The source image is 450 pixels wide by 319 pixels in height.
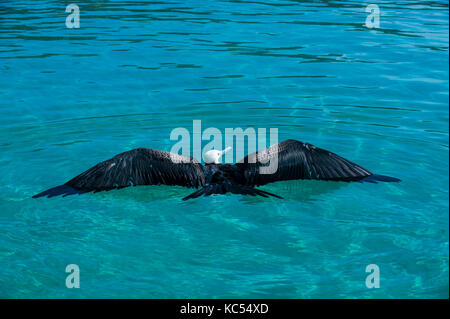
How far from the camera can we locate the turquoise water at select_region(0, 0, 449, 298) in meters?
5.06

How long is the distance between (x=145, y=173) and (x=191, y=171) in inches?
18.6

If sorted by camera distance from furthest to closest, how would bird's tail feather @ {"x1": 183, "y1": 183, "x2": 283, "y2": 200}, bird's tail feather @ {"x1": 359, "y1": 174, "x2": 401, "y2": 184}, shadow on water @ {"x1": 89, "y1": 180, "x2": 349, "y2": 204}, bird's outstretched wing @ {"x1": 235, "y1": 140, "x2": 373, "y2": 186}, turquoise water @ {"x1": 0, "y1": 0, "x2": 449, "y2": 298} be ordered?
bird's tail feather @ {"x1": 359, "y1": 174, "x2": 401, "y2": 184}
bird's outstretched wing @ {"x1": 235, "y1": 140, "x2": 373, "y2": 186}
shadow on water @ {"x1": 89, "y1": 180, "x2": 349, "y2": 204}
bird's tail feather @ {"x1": 183, "y1": 183, "x2": 283, "y2": 200}
turquoise water @ {"x1": 0, "y1": 0, "x2": 449, "y2": 298}

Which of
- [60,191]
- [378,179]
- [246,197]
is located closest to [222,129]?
[246,197]

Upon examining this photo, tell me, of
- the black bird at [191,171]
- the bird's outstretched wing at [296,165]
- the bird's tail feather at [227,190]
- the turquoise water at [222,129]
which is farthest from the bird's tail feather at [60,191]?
the bird's outstretched wing at [296,165]

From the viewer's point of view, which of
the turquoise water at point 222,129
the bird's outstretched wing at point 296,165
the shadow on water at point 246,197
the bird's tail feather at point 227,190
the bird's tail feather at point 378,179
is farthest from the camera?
the bird's tail feather at point 378,179

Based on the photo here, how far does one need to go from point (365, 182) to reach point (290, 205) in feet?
3.17

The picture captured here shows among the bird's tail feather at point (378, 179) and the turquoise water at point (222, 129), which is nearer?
the turquoise water at point (222, 129)

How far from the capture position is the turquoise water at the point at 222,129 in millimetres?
5059

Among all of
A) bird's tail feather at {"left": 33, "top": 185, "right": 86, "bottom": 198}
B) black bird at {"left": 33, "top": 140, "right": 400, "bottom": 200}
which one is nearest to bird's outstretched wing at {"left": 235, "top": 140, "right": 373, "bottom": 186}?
black bird at {"left": 33, "top": 140, "right": 400, "bottom": 200}

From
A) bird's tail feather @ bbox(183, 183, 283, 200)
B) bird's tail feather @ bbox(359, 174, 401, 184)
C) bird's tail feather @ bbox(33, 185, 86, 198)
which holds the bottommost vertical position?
bird's tail feather @ bbox(183, 183, 283, 200)

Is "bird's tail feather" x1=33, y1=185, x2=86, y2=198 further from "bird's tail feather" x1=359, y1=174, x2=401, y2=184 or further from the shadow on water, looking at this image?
"bird's tail feather" x1=359, y1=174, x2=401, y2=184

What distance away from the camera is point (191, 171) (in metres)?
6.40

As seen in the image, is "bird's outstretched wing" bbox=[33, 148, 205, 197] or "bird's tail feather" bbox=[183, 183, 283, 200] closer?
"bird's tail feather" bbox=[183, 183, 283, 200]

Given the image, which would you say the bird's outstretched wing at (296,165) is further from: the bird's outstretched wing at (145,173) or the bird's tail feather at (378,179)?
the bird's outstretched wing at (145,173)
